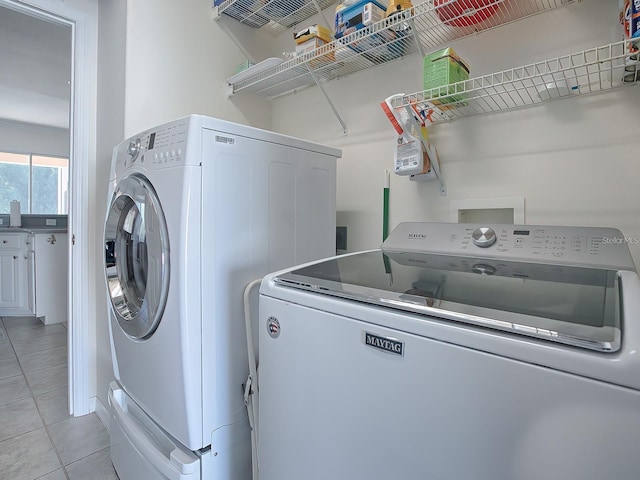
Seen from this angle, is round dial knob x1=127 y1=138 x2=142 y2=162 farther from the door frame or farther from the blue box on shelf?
the blue box on shelf

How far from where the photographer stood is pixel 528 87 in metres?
1.31

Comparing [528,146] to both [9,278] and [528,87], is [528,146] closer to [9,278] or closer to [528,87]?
[528,87]

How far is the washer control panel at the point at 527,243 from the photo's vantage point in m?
0.97

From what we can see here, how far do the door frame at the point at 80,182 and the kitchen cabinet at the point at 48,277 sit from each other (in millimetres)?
2232

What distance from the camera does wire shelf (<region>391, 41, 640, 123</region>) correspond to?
1.16 m

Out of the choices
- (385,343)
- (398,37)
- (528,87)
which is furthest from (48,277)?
(528,87)

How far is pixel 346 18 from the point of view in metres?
1.55

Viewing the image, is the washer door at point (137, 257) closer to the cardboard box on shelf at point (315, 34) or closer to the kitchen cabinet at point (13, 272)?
the cardboard box on shelf at point (315, 34)

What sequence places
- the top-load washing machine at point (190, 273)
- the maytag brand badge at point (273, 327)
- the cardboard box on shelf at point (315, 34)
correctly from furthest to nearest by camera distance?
the cardboard box on shelf at point (315, 34)
the top-load washing machine at point (190, 273)
the maytag brand badge at point (273, 327)

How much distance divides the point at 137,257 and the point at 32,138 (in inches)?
286

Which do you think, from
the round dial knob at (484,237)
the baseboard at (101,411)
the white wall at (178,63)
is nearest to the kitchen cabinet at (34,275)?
the baseboard at (101,411)

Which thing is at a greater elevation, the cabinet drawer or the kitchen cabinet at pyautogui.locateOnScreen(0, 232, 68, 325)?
the cabinet drawer

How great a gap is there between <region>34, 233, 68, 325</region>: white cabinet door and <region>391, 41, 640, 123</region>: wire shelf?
13.9 feet

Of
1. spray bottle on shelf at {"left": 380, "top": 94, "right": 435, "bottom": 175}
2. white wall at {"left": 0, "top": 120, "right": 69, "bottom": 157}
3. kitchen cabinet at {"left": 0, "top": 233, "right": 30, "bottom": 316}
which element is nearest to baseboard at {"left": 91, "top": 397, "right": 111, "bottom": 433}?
spray bottle on shelf at {"left": 380, "top": 94, "right": 435, "bottom": 175}
